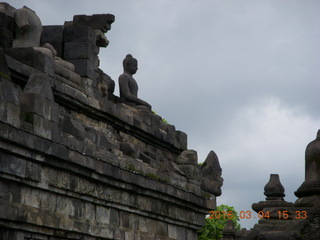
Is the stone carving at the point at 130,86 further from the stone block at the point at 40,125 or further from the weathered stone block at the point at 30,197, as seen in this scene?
the weathered stone block at the point at 30,197

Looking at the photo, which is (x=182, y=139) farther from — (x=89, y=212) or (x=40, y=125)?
(x=40, y=125)

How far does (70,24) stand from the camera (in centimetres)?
1545

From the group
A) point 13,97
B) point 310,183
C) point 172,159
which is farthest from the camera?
point 310,183

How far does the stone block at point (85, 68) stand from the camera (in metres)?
14.0

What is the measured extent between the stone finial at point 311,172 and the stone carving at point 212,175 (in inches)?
138

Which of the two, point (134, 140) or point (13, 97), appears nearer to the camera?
point (13, 97)

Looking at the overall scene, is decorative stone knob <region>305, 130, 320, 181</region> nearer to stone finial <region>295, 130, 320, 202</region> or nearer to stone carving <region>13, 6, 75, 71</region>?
stone finial <region>295, 130, 320, 202</region>

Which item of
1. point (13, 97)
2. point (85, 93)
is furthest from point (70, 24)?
point (13, 97)

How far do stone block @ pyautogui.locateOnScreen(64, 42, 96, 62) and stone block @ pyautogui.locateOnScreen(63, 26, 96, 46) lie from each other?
7 cm

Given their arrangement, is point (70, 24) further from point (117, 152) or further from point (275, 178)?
point (275, 178)

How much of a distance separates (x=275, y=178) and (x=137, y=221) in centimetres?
933

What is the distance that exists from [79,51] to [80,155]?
306 cm

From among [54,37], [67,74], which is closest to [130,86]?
[54,37]

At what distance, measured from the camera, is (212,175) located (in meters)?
18.5
